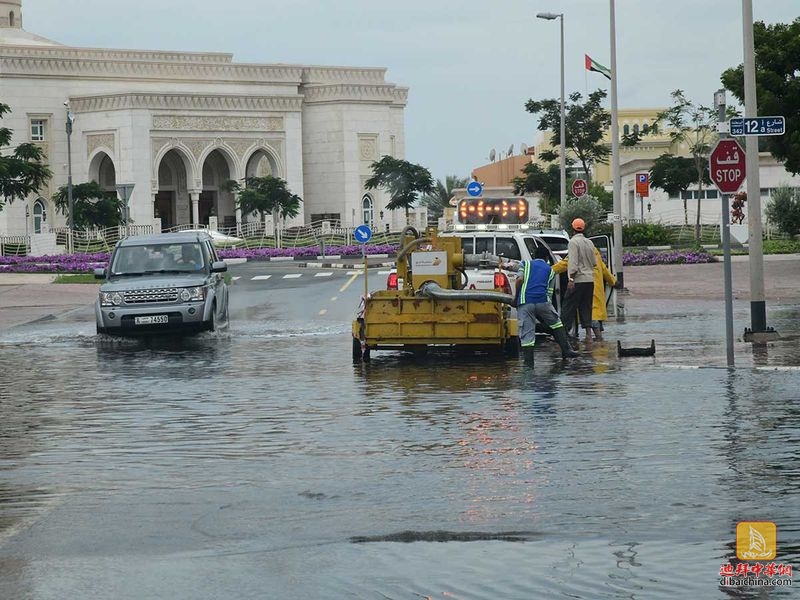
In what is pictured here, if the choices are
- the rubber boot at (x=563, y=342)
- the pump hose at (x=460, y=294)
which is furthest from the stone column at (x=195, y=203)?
the pump hose at (x=460, y=294)

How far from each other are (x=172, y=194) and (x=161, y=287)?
79615 millimetres

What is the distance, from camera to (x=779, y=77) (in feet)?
137

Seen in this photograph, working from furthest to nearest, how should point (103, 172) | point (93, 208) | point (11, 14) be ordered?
point (11, 14)
point (103, 172)
point (93, 208)

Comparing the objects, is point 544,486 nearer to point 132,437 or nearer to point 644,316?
point 132,437

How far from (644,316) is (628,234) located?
38215 mm

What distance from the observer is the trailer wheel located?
20.4m

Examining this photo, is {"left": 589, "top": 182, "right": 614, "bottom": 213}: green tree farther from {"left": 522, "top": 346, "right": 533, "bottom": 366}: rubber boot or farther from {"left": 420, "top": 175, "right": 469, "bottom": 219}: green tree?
{"left": 522, "top": 346, "right": 533, "bottom": 366}: rubber boot

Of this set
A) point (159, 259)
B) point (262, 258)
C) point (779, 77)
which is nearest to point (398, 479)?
point (159, 259)

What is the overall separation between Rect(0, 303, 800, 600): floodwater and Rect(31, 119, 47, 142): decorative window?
79319mm

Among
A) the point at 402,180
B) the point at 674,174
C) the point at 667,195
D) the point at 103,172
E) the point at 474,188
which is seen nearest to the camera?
the point at 474,188

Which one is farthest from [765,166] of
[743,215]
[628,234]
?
[628,234]

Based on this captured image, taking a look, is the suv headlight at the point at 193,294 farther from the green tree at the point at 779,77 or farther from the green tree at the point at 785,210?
the green tree at the point at 785,210

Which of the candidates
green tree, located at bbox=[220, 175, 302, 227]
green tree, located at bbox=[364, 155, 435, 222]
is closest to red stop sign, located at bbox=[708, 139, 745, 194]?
green tree, located at bbox=[220, 175, 302, 227]

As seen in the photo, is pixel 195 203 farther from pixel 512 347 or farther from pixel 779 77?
pixel 512 347
